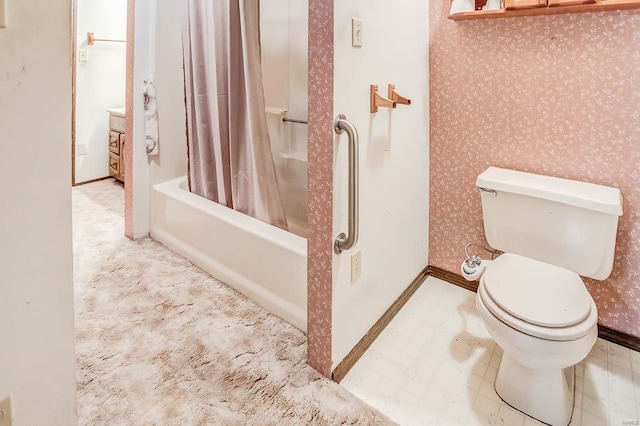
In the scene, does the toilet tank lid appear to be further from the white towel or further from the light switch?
the white towel

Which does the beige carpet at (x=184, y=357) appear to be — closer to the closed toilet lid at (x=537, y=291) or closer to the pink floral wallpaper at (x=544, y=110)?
the closed toilet lid at (x=537, y=291)

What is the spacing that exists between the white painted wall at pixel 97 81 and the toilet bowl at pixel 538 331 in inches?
148

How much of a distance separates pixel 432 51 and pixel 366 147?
2.66 feet

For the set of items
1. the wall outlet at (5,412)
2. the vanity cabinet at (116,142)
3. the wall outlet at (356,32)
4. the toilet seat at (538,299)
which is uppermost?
the wall outlet at (356,32)

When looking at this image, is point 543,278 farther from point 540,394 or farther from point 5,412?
point 5,412

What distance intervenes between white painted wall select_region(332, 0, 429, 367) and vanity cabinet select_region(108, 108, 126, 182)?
278cm

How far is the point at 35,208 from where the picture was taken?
0.83m

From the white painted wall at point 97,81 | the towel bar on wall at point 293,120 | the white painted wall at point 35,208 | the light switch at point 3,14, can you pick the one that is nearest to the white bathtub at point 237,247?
the towel bar on wall at point 293,120

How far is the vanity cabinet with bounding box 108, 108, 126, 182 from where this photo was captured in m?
3.60

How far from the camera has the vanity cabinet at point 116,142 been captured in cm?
360

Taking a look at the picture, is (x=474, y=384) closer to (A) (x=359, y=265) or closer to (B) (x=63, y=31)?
(A) (x=359, y=265)

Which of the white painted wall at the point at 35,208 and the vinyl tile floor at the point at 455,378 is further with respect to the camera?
the vinyl tile floor at the point at 455,378

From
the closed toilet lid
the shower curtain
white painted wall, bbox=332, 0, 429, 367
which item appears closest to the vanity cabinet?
the shower curtain

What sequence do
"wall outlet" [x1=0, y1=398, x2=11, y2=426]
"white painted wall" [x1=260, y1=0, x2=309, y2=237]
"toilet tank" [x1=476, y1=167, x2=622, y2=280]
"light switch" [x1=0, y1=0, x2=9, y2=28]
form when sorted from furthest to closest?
1. "white painted wall" [x1=260, y1=0, x2=309, y2=237]
2. "toilet tank" [x1=476, y1=167, x2=622, y2=280]
3. "wall outlet" [x1=0, y1=398, x2=11, y2=426]
4. "light switch" [x1=0, y1=0, x2=9, y2=28]
